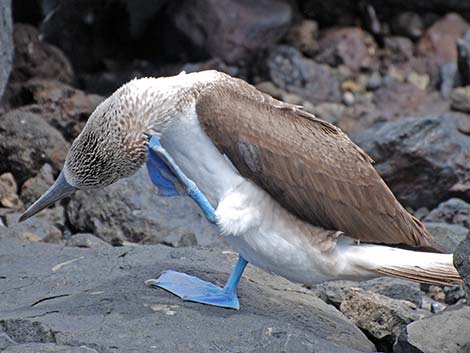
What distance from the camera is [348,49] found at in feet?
38.4

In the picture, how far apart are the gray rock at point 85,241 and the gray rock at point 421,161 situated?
2.58 meters

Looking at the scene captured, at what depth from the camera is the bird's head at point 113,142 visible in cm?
559

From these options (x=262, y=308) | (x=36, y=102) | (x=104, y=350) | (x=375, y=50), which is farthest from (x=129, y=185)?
(x=375, y=50)

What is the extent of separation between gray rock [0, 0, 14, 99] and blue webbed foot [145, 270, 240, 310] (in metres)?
2.96

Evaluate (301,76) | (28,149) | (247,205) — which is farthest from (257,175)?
(301,76)

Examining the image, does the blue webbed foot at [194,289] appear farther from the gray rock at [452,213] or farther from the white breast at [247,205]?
the gray rock at [452,213]

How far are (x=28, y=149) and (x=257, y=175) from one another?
140 inches

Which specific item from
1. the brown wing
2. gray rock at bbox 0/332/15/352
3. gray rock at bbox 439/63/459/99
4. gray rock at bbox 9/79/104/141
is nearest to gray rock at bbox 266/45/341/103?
gray rock at bbox 439/63/459/99

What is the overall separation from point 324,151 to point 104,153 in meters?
1.14

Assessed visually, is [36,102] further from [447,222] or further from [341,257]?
[341,257]

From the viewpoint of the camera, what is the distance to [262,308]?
595cm

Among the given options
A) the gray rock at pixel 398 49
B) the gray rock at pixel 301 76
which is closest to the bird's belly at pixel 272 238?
the gray rock at pixel 301 76

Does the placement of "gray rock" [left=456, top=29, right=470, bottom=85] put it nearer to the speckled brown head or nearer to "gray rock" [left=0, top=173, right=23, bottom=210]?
"gray rock" [left=0, top=173, right=23, bottom=210]

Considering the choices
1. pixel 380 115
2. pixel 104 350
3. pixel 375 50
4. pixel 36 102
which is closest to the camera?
pixel 104 350
